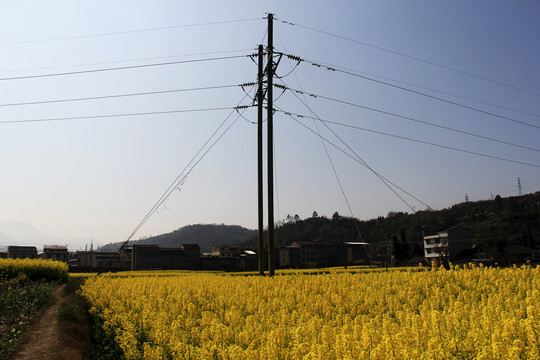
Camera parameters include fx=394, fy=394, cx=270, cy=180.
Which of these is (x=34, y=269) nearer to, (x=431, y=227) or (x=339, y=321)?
(x=339, y=321)

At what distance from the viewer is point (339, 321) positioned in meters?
7.52

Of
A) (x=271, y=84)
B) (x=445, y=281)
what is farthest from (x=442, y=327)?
(x=271, y=84)

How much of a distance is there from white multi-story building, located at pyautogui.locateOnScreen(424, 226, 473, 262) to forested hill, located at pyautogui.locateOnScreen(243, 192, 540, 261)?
2.16 metres

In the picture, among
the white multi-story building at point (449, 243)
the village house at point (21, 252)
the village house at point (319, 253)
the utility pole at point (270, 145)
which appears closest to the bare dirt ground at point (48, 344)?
the utility pole at point (270, 145)

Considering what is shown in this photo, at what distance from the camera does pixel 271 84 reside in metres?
18.3

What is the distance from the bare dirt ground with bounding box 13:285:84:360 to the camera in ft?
33.5

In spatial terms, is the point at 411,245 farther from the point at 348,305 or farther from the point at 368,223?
the point at 348,305

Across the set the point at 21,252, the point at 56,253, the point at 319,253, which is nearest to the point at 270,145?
the point at 319,253

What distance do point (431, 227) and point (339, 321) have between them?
108752 mm

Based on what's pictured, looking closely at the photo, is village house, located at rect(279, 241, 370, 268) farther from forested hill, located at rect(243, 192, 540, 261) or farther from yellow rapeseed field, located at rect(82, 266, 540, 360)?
yellow rapeseed field, located at rect(82, 266, 540, 360)

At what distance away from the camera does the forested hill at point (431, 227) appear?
283 ft

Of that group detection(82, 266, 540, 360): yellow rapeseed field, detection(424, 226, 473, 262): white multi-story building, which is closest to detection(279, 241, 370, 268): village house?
detection(424, 226, 473, 262): white multi-story building

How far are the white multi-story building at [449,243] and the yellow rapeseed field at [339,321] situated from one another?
246ft

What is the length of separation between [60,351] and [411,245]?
9641cm
